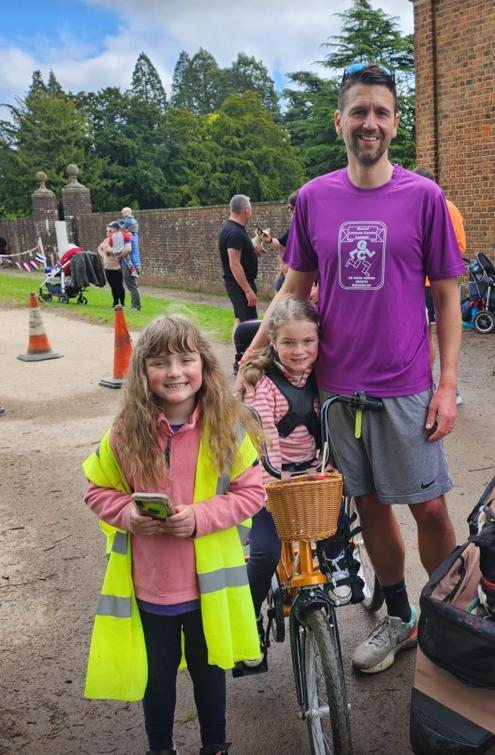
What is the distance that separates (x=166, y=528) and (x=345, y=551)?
0.95 m

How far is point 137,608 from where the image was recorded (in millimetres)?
2357

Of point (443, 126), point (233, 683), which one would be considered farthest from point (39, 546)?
point (443, 126)

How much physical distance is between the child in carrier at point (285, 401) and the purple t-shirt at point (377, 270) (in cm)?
10

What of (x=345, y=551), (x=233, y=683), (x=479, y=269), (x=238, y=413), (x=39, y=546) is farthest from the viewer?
(x=479, y=269)

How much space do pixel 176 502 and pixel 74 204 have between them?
27.5 meters

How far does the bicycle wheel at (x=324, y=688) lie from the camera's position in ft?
7.89

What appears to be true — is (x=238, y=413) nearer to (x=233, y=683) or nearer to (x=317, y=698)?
(x=317, y=698)

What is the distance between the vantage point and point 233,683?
128 inches

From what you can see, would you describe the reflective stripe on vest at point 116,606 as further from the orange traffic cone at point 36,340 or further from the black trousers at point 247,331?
the orange traffic cone at point 36,340

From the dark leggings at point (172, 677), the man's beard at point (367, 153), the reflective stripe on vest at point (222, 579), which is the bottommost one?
the dark leggings at point (172, 677)

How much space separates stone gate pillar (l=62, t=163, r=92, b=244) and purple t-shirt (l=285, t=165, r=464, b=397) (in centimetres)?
2668

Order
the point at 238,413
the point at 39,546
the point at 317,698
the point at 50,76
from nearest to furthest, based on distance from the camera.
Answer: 1. the point at 238,413
2. the point at 317,698
3. the point at 39,546
4. the point at 50,76

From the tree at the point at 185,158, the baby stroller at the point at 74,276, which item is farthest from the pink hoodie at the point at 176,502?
the tree at the point at 185,158

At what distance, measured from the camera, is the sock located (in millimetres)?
3238
